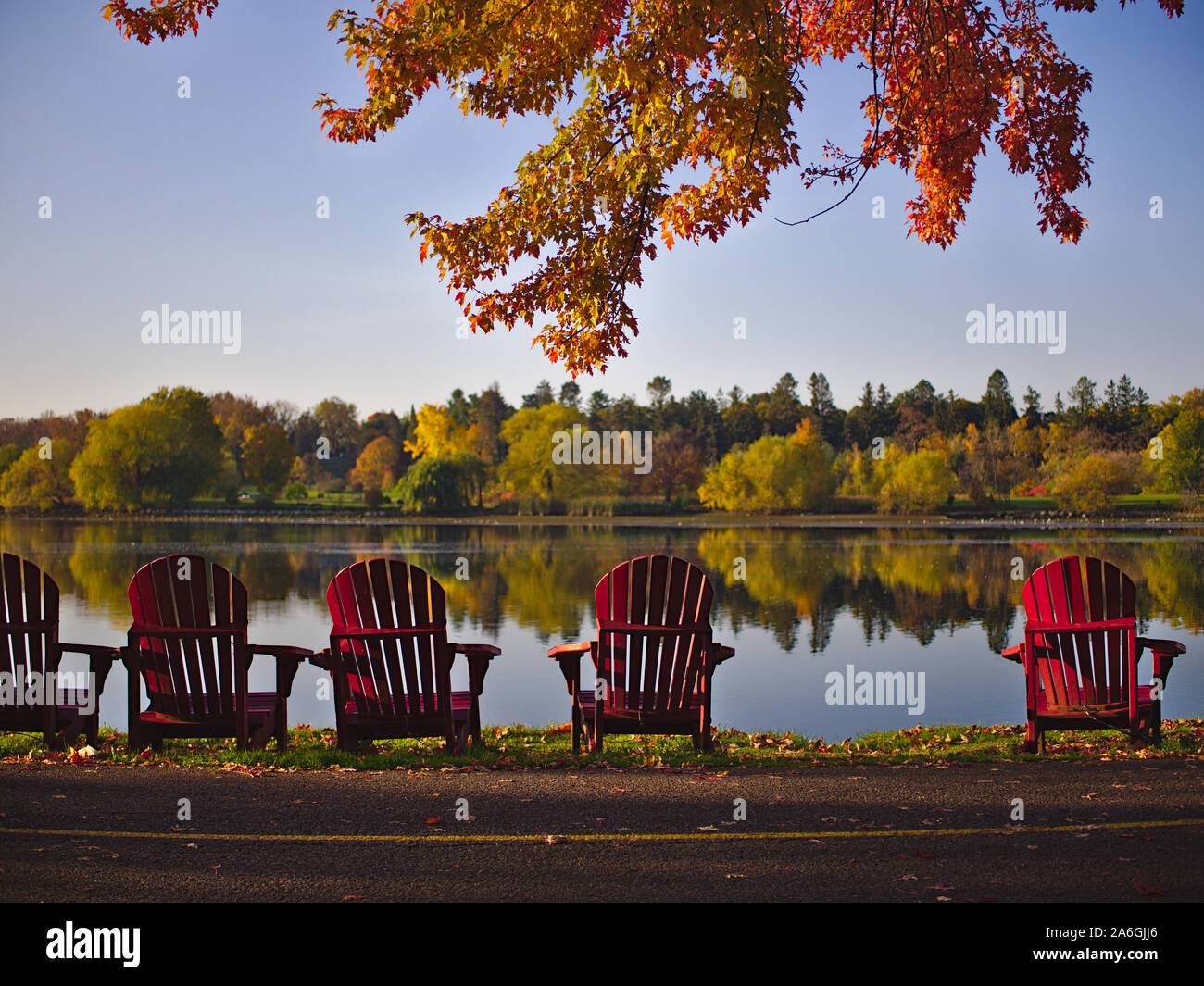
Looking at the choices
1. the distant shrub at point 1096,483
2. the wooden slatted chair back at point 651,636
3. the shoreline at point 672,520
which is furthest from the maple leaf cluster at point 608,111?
the distant shrub at point 1096,483

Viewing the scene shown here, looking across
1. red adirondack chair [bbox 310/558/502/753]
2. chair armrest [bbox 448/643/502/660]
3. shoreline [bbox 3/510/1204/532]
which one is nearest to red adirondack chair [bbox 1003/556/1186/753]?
chair armrest [bbox 448/643/502/660]

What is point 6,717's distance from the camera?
641 cm

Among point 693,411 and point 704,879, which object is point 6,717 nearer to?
point 704,879

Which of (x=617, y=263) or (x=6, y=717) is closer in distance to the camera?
(x=6, y=717)

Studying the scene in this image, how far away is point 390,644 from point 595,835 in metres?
2.23

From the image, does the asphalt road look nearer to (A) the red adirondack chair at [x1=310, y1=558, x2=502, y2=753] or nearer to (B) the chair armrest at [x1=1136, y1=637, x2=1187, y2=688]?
(A) the red adirondack chair at [x1=310, y1=558, x2=502, y2=753]

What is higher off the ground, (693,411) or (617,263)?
(693,411)

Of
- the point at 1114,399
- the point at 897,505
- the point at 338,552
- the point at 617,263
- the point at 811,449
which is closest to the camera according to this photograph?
the point at 617,263

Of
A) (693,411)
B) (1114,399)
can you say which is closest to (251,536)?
(693,411)

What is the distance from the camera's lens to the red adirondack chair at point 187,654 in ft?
20.9

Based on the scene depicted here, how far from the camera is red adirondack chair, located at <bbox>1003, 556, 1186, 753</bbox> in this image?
6.64 meters

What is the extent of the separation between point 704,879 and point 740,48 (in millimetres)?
6430

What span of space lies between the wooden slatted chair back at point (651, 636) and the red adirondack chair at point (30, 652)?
10.6 ft

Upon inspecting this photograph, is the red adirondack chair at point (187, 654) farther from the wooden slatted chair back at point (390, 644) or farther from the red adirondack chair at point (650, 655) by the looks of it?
the red adirondack chair at point (650, 655)
